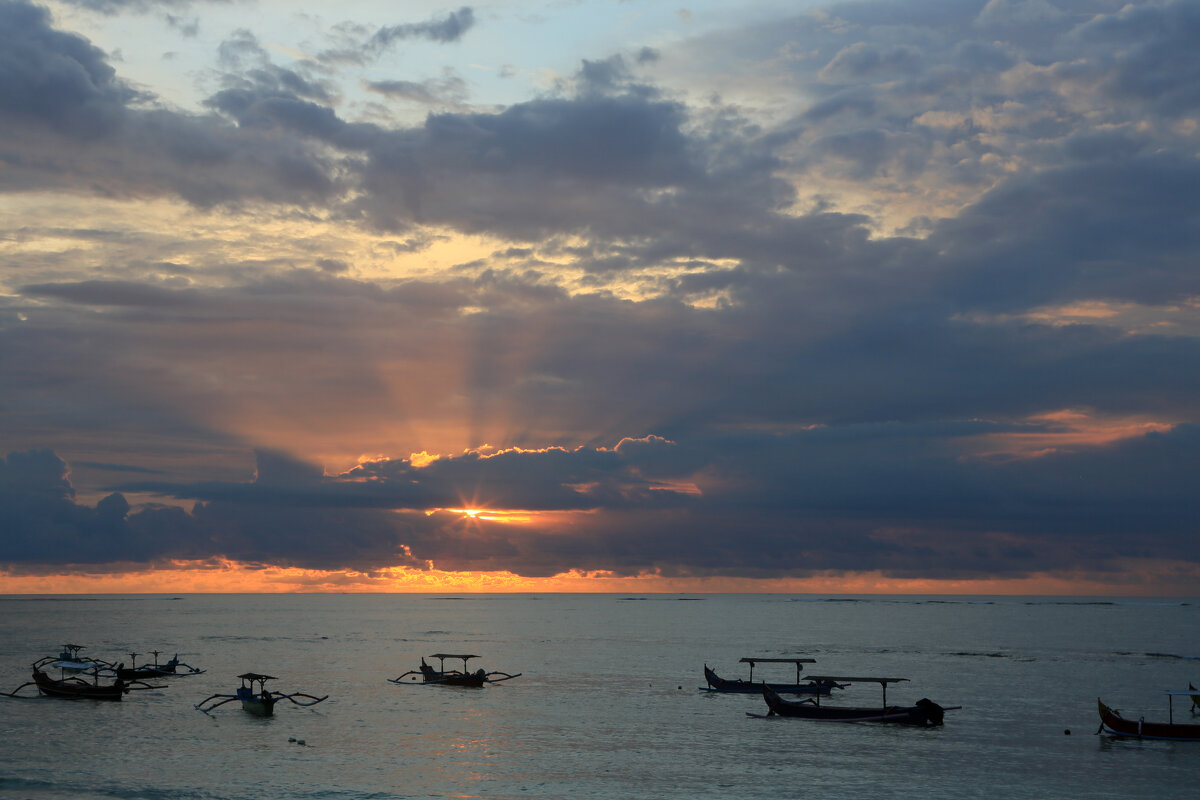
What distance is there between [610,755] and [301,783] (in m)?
20.1

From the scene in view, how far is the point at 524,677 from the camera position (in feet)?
385

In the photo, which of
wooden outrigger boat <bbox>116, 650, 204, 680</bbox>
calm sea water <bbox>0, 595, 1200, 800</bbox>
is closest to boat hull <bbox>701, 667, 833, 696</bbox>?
calm sea water <bbox>0, 595, 1200, 800</bbox>

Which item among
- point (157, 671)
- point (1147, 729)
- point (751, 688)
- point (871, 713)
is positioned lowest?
point (157, 671)

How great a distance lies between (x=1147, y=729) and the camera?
7081cm

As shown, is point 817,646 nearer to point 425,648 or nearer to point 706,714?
point 425,648

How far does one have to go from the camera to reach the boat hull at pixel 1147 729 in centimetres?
6962

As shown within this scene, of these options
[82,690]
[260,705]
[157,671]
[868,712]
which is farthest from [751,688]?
[157,671]

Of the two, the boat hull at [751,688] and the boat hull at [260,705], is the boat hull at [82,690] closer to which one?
the boat hull at [260,705]

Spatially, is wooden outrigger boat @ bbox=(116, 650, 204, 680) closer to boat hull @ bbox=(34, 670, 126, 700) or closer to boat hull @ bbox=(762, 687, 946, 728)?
boat hull @ bbox=(34, 670, 126, 700)

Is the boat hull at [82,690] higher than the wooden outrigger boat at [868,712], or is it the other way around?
the wooden outrigger boat at [868,712]

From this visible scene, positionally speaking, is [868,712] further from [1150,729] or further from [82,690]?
[82,690]

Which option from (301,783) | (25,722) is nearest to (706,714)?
(301,783)

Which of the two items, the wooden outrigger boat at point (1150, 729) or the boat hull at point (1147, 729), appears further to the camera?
the boat hull at point (1147, 729)

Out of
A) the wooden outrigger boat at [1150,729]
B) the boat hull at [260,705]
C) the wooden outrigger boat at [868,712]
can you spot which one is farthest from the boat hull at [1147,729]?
the boat hull at [260,705]
